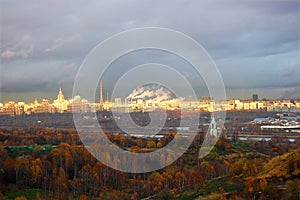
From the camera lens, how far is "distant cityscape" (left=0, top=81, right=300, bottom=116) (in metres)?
9.09

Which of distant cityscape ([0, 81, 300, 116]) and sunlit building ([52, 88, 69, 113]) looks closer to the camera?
distant cityscape ([0, 81, 300, 116])

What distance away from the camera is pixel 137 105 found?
31.2 ft

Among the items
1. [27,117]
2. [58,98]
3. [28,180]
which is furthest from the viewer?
[27,117]

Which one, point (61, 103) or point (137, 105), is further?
point (61, 103)

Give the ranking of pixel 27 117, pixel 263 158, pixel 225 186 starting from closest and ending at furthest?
pixel 225 186, pixel 263 158, pixel 27 117

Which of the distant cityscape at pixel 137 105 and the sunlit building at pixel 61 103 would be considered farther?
the sunlit building at pixel 61 103

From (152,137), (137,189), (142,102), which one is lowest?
(137,189)

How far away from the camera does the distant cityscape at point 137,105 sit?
29.8 ft

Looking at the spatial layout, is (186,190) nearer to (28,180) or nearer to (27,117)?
(28,180)

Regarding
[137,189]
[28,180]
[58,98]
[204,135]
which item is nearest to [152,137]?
[204,135]

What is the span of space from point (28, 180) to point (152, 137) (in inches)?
180

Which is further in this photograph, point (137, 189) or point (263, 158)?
point (263, 158)

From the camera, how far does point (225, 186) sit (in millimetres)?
8602

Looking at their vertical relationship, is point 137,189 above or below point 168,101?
below
